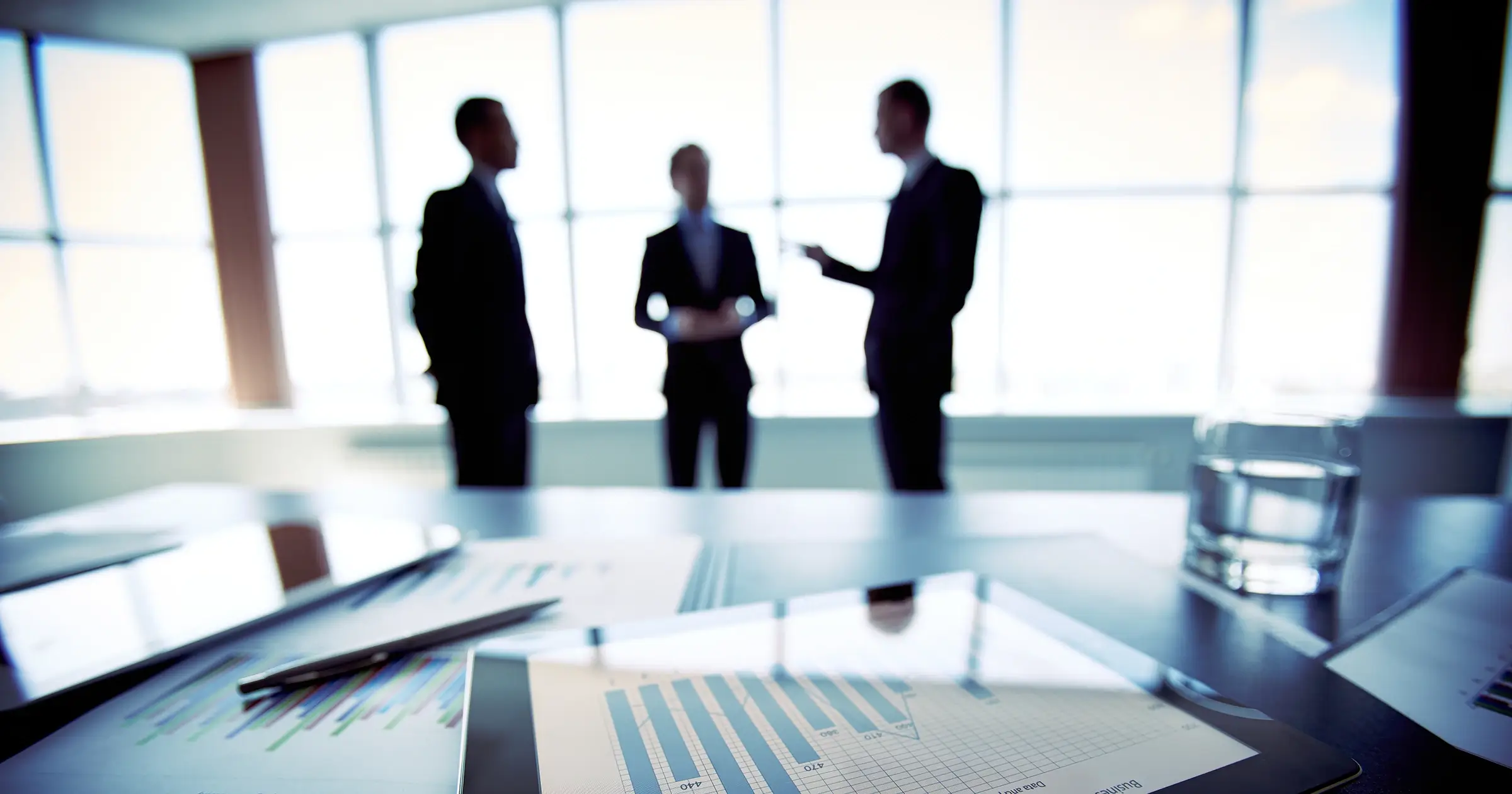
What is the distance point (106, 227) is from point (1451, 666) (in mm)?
5339

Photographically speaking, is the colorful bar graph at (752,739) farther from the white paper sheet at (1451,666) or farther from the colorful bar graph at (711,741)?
the white paper sheet at (1451,666)

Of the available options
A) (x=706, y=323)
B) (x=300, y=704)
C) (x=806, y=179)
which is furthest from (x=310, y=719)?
(x=806, y=179)

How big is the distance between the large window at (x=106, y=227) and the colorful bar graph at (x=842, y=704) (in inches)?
186

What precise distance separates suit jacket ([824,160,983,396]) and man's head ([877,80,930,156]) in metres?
0.12

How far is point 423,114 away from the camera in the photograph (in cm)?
348

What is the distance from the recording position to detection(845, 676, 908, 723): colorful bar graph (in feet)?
0.97

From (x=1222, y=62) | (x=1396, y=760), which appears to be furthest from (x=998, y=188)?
(x=1396, y=760)

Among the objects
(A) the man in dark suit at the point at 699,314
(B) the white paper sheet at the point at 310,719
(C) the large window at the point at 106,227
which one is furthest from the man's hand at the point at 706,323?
(C) the large window at the point at 106,227

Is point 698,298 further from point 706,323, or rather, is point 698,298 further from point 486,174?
point 486,174

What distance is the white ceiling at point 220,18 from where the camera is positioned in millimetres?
2961

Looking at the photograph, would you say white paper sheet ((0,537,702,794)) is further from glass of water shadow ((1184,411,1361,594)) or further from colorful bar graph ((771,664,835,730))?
glass of water shadow ((1184,411,1361,594))

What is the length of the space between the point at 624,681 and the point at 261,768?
0.59 ft

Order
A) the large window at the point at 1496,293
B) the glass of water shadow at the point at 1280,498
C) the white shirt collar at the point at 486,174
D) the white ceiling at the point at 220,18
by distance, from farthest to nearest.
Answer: the white ceiling at the point at 220,18, the large window at the point at 1496,293, the white shirt collar at the point at 486,174, the glass of water shadow at the point at 1280,498

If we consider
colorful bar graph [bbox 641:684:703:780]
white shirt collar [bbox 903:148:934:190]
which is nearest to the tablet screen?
colorful bar graph [bbox 641:684:703:780]
